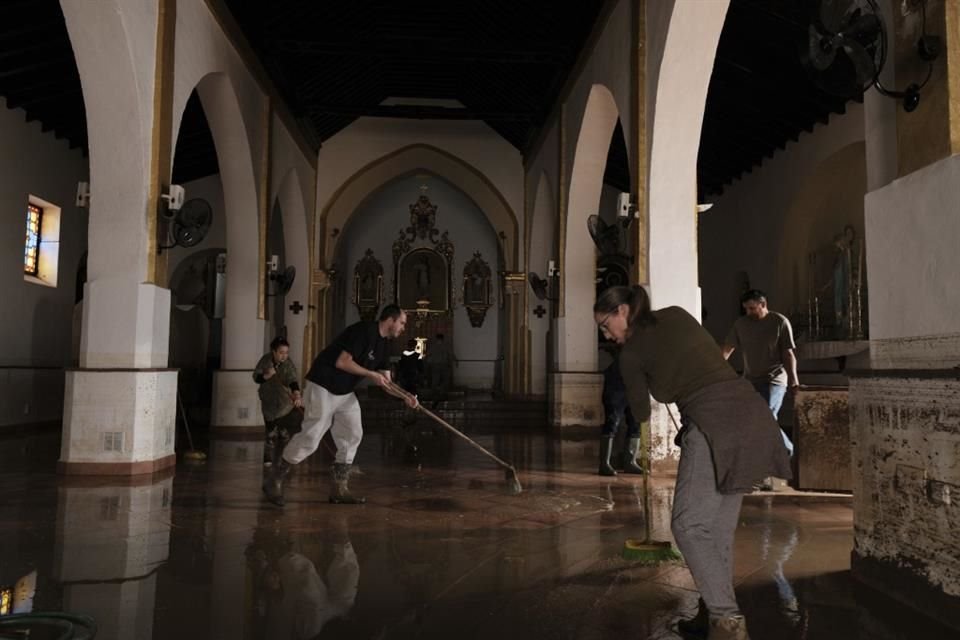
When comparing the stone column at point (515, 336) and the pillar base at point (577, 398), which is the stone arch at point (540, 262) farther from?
the pillar base at point (577, 398)

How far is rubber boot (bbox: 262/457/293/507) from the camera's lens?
545cm

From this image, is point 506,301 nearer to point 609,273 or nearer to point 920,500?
point 609,273

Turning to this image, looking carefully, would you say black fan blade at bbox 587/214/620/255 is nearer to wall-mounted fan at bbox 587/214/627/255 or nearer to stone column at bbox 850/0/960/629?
wall-mounted fan at bbox 587/214/627/255

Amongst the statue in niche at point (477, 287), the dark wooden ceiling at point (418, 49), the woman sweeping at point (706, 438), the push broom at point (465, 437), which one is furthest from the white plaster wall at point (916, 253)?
the statue in niche at point (477, 287)

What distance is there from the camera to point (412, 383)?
1330cm

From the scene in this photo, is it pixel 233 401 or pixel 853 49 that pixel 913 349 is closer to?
pixel 853 49

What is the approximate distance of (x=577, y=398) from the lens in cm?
1200

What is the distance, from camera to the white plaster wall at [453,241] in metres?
19.9

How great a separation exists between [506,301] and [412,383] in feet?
15.6

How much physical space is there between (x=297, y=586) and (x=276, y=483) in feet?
7.02

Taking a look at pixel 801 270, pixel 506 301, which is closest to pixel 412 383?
pixel 506 301

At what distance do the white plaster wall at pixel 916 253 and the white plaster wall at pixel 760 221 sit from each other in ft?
26.0

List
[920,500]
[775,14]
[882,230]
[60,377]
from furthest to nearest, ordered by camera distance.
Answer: [60,377], [775,14], [882,230], [920,500]

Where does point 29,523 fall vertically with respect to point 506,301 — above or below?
below
